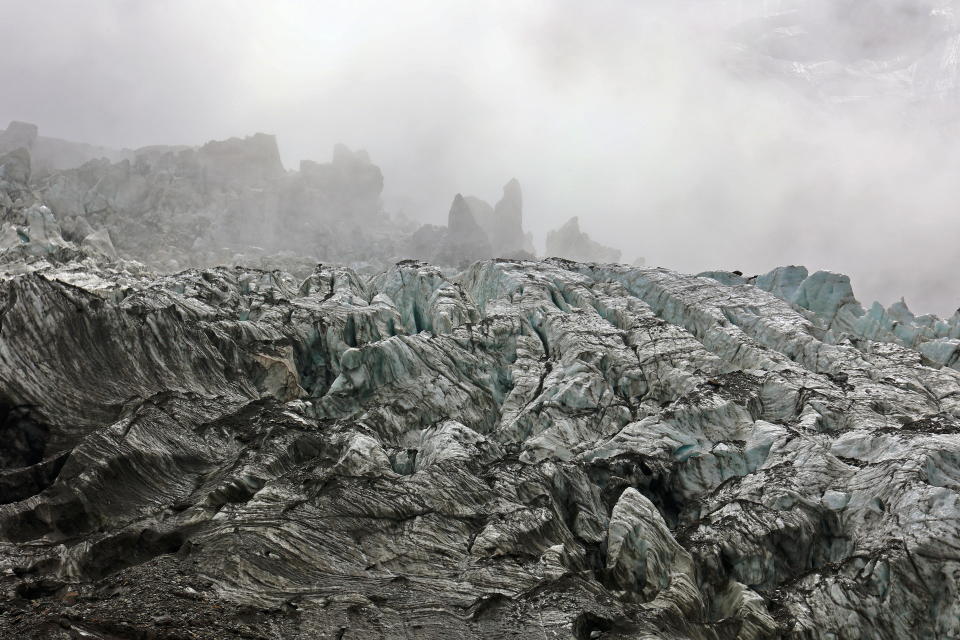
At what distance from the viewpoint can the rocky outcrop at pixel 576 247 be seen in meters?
175

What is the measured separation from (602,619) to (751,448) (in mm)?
17959

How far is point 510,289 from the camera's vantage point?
56844mm

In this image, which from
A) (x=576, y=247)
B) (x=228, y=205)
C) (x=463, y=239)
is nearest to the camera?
(x=228, y=205)

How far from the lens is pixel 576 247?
575 feet

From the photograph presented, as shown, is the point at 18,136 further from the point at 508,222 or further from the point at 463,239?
the point at 508,222

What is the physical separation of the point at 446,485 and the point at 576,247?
158609 millimetres

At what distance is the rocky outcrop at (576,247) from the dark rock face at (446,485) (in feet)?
434

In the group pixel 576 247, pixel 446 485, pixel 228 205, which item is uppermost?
pixel 576 247

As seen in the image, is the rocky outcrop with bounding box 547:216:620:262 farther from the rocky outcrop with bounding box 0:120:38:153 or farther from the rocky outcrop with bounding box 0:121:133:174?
the rocky outcrop with bounding box 0:120:38:153

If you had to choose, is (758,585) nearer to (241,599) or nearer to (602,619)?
(602,619)

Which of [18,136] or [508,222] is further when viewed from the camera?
[508,222]

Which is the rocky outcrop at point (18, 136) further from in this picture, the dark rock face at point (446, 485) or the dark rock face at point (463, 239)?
the dark rock face at point (446, 485)

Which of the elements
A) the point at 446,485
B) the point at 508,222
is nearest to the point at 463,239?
the point at 508,222

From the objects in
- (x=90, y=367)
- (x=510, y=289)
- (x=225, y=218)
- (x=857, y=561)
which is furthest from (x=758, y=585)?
(x=225, y=218)
